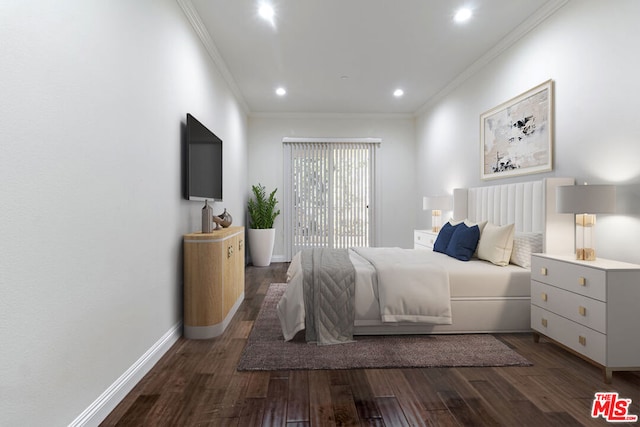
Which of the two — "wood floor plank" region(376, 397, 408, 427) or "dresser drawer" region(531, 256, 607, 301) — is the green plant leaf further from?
"wood floor plank" region(376, 397, 408, 427)

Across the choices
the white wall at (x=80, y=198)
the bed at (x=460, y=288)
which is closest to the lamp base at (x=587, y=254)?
the bed at (x=460, y=288)

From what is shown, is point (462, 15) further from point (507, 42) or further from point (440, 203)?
point (440, 203)

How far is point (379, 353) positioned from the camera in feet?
7.76

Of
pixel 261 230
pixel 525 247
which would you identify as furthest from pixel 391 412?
pixel 261 230

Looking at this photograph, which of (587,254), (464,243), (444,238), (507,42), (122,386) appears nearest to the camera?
(122,386)

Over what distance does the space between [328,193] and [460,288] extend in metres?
3.96

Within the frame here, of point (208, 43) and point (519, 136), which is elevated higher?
point (208, 43)

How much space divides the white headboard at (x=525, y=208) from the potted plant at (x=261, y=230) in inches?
122

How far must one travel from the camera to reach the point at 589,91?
8.48 ft

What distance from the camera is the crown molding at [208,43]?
2871 millimetres

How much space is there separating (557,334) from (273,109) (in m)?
5.28

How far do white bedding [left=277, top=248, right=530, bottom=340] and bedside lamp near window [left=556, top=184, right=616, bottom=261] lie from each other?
53 cm

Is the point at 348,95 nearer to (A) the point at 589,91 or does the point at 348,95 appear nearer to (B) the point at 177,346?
(A) the point at 589,91

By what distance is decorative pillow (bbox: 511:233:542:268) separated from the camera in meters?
2.85
